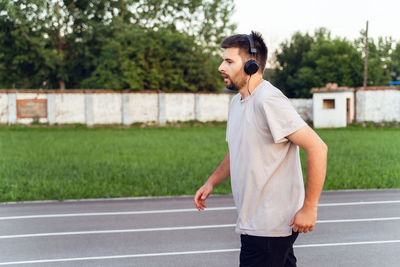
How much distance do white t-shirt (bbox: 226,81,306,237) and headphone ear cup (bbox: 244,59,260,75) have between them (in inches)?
3.8

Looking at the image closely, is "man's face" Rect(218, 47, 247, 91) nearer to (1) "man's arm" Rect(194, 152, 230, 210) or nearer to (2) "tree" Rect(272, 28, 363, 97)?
(1) "man's arm" Rect(194, 152, 230, 210)

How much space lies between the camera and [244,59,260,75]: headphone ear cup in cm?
290

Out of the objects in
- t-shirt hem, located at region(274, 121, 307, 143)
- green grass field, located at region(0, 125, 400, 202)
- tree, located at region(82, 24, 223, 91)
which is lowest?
green grass field, located at region(0, 125, 400, 202)

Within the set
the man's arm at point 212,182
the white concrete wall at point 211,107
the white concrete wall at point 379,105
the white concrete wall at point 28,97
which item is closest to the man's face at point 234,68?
the man's arm at point 212,182

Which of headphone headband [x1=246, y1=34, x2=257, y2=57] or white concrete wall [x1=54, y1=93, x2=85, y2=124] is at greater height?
headphone headband [x1=246, y1=34, x2=257, y2=57]

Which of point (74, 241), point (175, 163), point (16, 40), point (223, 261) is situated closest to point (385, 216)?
point (223, 261)

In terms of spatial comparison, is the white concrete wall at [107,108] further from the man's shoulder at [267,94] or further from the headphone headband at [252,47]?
the man's shoulder at [267,94]

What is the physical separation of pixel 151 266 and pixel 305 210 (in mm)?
3061

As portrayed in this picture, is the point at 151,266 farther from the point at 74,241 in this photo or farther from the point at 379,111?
the point at 379,111

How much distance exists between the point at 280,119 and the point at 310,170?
0.33 meters

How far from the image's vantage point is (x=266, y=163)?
282cm

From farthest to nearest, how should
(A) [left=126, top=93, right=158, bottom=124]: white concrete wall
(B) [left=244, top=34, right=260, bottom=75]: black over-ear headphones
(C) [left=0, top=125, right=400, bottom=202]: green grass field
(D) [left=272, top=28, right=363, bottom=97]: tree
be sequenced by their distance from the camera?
1. (D) [left=272, top=28, right=363, bottom=97]: tree
2. (A) [left=126, top=93, right=158, bottom=124]: white concrete wall
3. (C) [left=0, top=125, right=400, bottom=202]: green grass field
4. (B) [left=244, top=34, right=260, bottom=75]: black over-ear headphones

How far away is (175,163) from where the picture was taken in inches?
575

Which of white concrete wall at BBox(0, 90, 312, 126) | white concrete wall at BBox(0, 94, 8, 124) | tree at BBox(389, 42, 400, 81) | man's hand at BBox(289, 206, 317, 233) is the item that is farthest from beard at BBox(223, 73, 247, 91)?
tree at BBox(389, 42, 400, 81)
